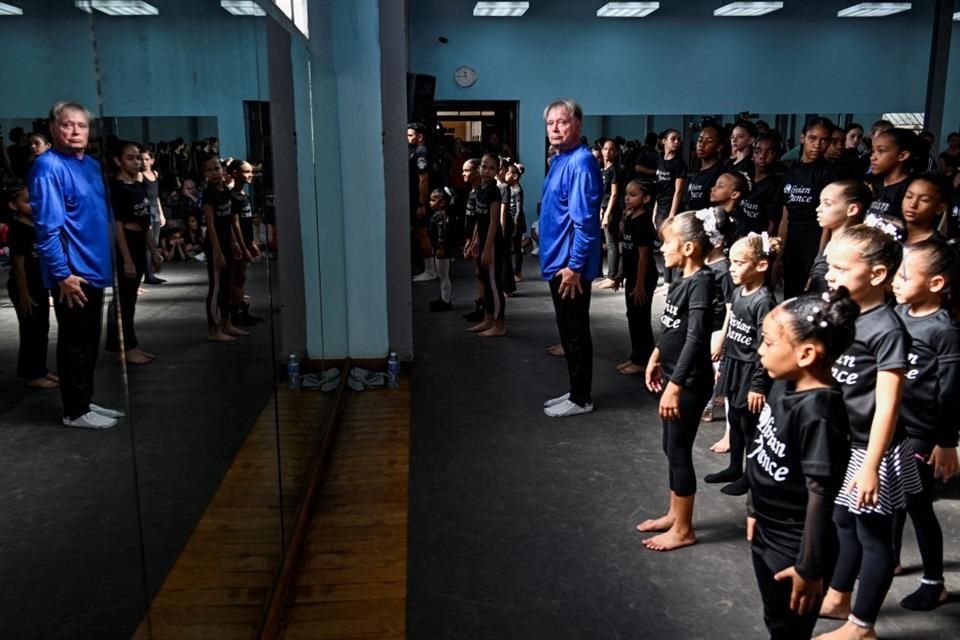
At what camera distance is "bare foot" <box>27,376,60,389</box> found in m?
1.09

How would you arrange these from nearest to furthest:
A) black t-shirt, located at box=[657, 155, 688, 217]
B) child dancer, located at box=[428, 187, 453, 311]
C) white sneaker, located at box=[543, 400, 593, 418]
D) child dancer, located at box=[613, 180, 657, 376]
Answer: white sneaker, located at box=[543, 400, 593, 418] < child dancer, located at box=[613, 180, 657, 376] < child dancer, located at box=[428, 187, 453, 311] < black t-shirt, located at box=[657, 155, 688, 217]

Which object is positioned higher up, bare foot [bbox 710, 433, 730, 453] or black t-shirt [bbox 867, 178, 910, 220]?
black t-shirt [bbox 867, 178, 910, 220]

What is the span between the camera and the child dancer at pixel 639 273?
18.5 ft

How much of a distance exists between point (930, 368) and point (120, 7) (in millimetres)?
2748

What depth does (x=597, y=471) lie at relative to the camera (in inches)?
158

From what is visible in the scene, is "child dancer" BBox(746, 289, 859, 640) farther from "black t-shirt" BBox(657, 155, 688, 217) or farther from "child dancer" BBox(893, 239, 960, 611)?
"black t-shirt" BBox(657, 155, 688, 217)

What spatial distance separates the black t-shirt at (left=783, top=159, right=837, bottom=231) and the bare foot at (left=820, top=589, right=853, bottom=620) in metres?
3.31

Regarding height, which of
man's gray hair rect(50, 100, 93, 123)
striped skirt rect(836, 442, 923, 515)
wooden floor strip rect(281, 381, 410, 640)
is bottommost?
wooden floor strip rect(281, 381, 410, 640)

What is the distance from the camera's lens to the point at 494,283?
22.1ft

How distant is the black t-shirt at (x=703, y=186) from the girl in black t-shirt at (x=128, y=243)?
5.17 meters

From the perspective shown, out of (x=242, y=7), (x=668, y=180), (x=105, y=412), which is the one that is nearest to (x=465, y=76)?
(x=668, y=180)

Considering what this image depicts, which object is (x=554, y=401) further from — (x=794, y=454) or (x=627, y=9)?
(x=627, y=9)

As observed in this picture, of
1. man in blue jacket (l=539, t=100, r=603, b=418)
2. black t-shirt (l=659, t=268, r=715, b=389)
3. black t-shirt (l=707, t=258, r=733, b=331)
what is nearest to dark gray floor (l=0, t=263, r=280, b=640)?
black t-shirt (l=659, t=268, r=715, b=389)

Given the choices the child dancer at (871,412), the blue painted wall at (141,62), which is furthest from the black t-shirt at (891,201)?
the blue painted wall at (141,62)
